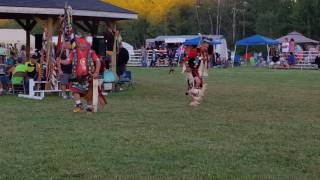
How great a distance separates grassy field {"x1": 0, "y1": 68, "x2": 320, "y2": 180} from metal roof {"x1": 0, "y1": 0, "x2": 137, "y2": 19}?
2697 millimetres

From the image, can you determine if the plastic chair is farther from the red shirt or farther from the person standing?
the red shirt

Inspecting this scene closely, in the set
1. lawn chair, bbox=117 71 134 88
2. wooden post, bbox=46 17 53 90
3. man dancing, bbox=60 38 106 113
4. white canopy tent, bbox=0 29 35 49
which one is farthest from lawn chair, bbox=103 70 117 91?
white canopy tent, bbox=0 29 35 49

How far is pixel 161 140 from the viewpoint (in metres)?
9.50

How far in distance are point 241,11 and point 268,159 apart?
6989 cm

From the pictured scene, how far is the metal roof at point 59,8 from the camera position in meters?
17.2

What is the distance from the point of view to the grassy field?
7285 mm

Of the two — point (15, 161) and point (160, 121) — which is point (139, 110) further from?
Result: point (15, 161)

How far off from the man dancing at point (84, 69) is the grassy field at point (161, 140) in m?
0.51

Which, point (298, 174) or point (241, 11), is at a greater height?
point (241, 11)

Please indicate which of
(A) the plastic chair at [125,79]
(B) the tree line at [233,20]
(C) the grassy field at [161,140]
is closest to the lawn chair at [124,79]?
(A) the plastic chair at [125,79]

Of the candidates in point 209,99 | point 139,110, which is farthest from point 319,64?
point 139,110

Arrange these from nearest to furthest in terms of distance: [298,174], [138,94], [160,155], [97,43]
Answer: [298,174] < [160,155] < [138,94] < [97,43]

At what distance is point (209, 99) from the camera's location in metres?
17.1

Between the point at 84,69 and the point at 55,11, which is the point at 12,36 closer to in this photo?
the point at 55,11
